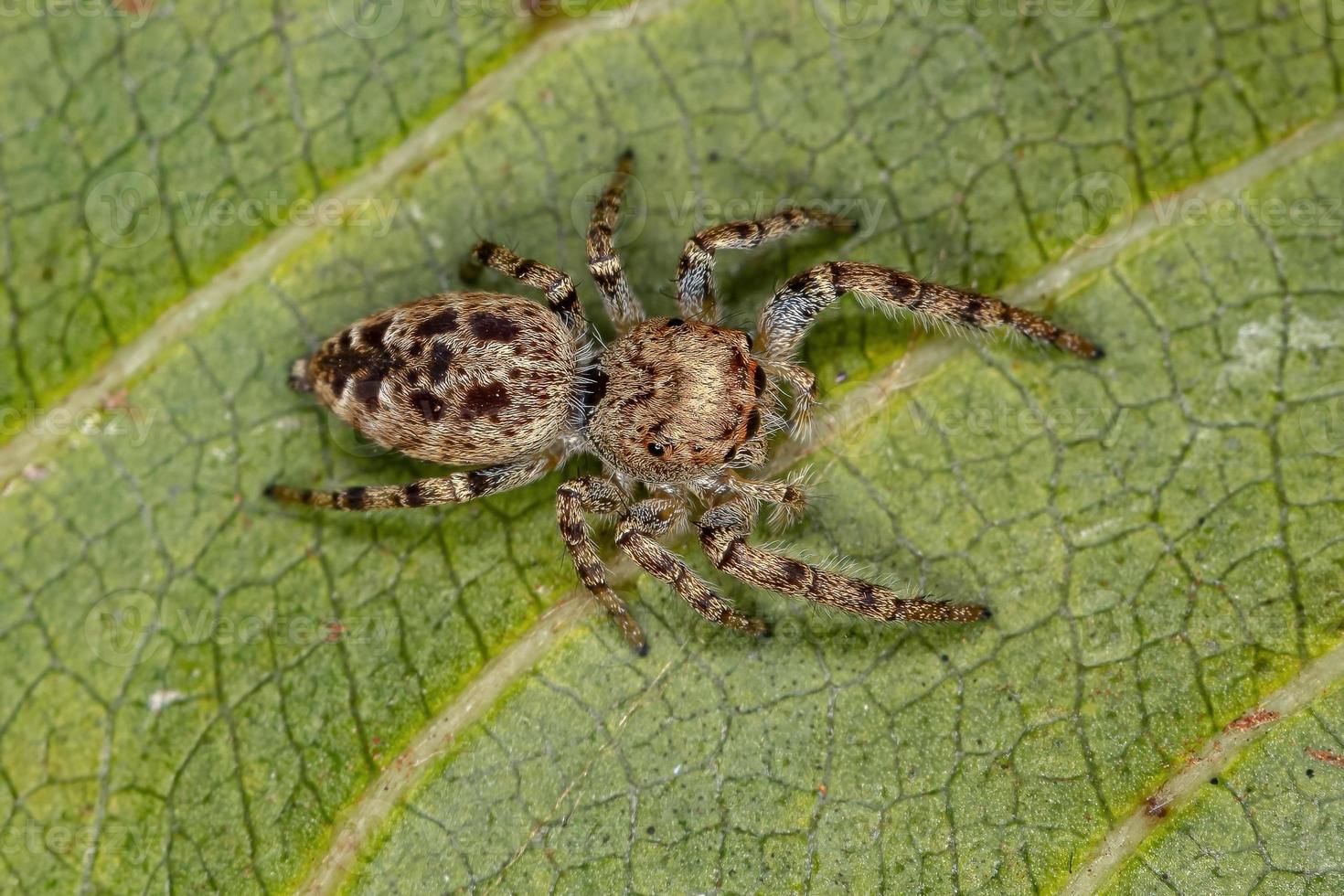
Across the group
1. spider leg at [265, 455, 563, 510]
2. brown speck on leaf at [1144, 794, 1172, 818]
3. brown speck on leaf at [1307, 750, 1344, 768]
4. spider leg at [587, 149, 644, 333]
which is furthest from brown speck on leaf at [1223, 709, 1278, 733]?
spider leg at [265, 455, 563, 510]

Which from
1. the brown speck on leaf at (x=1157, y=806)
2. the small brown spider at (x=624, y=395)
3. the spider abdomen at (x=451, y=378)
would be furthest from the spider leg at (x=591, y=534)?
the brown speck on leaf at (x=1157, y=806)

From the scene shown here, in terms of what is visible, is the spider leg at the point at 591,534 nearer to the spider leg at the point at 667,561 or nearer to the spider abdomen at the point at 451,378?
the spider leg at the point at 667,561

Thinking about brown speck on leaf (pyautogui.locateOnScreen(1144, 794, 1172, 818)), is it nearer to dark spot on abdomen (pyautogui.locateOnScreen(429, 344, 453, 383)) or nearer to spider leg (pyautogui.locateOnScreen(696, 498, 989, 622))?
spider leg (pyautogui.locateOnScreen(696, 498, 989, 622))

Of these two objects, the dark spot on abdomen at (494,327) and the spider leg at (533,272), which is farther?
the spider leg at (533,272)

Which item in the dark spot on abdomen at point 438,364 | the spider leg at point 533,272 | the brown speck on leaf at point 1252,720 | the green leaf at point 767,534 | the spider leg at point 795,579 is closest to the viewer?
the brown speck on leaf at point 1252,720

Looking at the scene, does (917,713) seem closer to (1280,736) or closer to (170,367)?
(1280,736)

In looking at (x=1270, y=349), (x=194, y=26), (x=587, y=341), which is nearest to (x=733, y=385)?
(x=587, y=341)

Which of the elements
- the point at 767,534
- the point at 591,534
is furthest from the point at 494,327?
the point at 767,534
